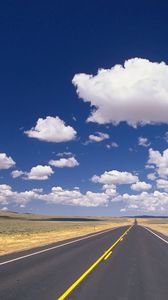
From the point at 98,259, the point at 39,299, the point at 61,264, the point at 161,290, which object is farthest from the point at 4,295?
the point at 98,259

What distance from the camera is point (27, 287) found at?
11.8 metres

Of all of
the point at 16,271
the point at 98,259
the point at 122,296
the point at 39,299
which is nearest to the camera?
the point at 39,299

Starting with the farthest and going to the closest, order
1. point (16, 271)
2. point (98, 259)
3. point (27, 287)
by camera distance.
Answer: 1. point (98, 259)
2. point (16, 271)
3. point (27, 287)

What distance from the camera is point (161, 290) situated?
39.0 feet

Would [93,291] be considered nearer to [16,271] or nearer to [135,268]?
[16,271]

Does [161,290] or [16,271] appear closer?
[161,290]

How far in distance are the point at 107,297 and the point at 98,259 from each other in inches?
387

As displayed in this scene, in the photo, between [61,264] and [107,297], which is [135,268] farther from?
[107,297]

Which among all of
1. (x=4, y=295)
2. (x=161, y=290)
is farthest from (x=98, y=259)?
(x=4, y=295)

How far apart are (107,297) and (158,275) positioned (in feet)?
16.2

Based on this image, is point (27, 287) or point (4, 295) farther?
point (27, 287)

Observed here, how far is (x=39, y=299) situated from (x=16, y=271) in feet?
16.9

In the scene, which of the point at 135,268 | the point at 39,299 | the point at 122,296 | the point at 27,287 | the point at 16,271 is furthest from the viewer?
the point at 135,268

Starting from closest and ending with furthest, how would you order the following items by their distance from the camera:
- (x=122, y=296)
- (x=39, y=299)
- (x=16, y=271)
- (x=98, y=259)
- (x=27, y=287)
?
(x=39, y=299) < (x=122, y=296) < (x=27, y=287) < (x=16, y=271) < (x=98, y=259)
